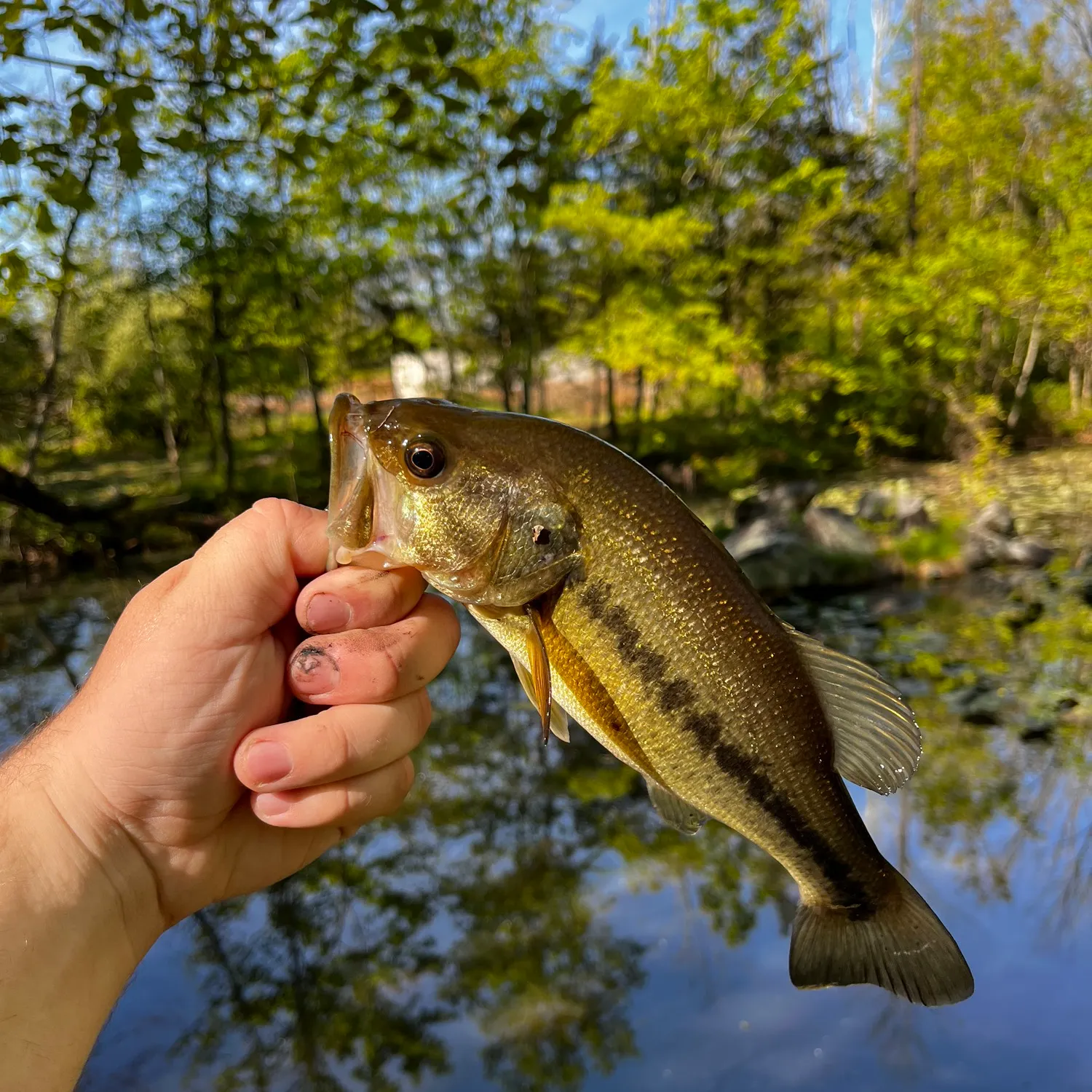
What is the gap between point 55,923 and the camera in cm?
181

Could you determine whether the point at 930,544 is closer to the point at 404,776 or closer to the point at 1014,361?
the point at 404,776

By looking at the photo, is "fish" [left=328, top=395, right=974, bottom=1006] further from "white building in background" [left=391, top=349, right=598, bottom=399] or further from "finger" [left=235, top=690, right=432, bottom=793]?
"white building in background" [left=391, top=349, right=598, bottom=399]

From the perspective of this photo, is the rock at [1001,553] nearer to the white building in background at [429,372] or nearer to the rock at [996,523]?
the rock at [996,523]

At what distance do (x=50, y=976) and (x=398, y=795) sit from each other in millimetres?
870

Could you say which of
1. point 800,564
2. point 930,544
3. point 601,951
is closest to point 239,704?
point 601,951

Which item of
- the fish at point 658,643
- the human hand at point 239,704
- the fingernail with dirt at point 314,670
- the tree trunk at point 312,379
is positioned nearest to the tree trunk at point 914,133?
the tree trunk at point 312,379

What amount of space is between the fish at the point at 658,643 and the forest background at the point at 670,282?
13.6 metres

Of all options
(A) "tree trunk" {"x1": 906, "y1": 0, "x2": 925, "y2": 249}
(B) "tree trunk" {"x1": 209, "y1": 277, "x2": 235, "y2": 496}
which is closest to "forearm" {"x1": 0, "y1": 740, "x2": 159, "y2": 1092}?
(B) "tree trunk" {"x1": 209, "y1": 277, "x2": 235, "y2": 496}

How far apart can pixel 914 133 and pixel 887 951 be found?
91.4ft

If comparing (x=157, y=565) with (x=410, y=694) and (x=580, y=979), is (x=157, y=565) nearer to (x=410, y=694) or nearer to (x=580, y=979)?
(x=580, y=979)

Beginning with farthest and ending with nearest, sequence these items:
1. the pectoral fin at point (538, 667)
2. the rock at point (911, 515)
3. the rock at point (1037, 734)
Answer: the rock at point (911, 515), the rock at point (1037, 734), the pectoral fin at point (538, 667)

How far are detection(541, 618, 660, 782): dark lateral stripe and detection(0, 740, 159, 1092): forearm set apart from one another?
1.29 meters

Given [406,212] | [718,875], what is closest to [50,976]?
[718,875]

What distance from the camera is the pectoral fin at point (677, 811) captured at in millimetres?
1848
